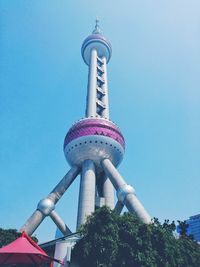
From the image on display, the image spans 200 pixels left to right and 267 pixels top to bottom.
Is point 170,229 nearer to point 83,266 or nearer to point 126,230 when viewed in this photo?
point 126,230

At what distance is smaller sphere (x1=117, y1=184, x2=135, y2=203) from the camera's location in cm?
4040

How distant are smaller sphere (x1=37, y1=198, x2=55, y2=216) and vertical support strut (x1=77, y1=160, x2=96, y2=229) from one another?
4551 millimetres

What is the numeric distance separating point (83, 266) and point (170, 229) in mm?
10755

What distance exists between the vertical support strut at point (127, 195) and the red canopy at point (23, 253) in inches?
970

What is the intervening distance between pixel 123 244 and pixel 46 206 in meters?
20.8

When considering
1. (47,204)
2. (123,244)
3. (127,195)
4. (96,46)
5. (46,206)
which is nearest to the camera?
(123,244)

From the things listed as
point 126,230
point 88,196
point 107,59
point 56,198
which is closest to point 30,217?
point 56,198

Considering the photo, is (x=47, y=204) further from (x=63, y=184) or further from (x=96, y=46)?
(x=96, y=46)

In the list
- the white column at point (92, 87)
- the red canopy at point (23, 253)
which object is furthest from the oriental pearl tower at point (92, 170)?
the red canopy at point (23, 253)

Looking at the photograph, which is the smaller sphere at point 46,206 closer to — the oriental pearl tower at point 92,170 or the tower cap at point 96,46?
the oriental pearl tower at point 92,170

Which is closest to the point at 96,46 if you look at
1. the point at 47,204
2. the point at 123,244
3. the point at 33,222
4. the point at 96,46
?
the point at 96,46

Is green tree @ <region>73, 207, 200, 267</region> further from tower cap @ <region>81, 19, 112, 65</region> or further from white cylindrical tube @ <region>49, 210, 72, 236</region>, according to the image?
tower cap @ <region>81, 19, 112, 65</region>

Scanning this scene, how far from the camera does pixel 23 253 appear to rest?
11648 mm

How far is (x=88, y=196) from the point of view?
1686 inches
